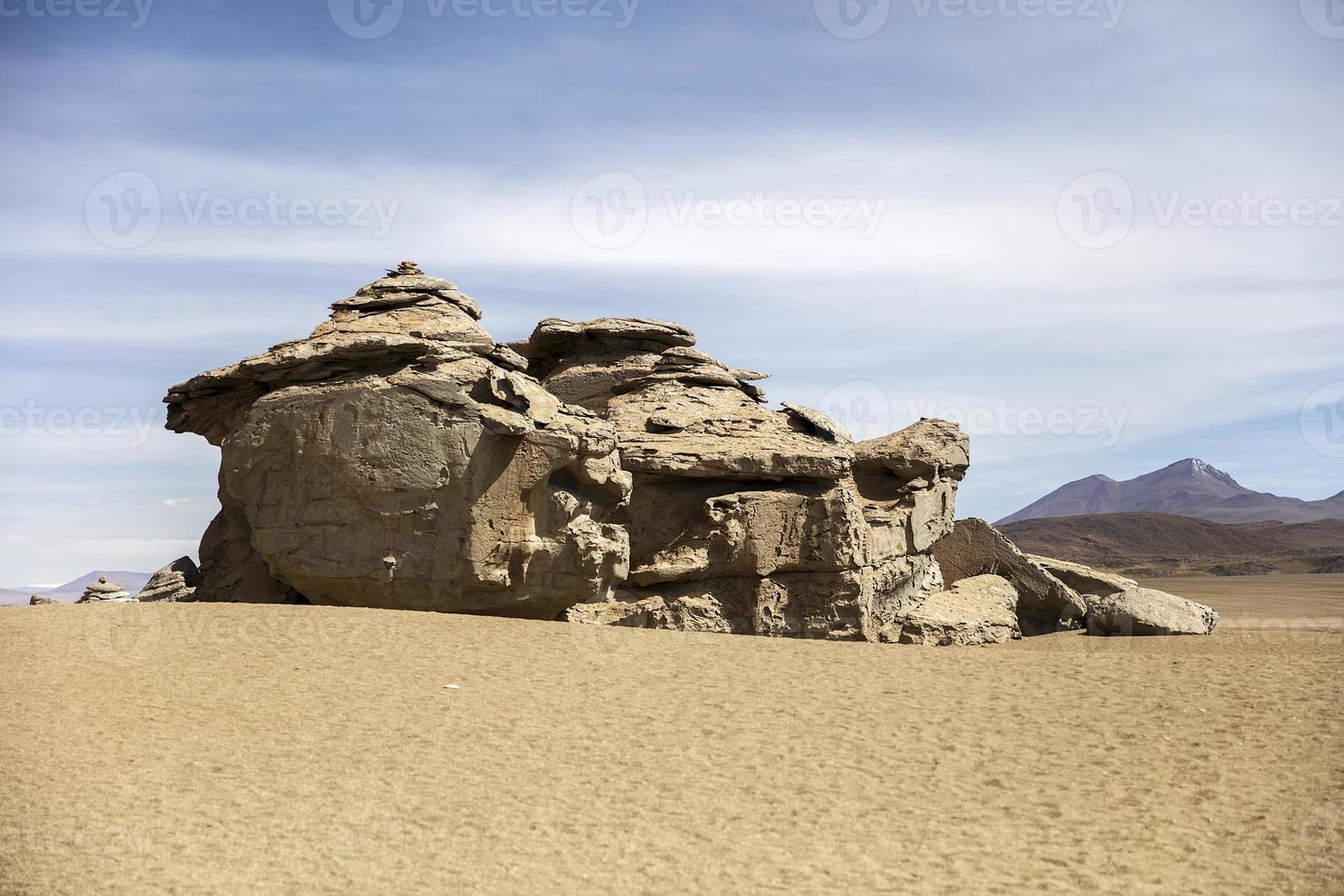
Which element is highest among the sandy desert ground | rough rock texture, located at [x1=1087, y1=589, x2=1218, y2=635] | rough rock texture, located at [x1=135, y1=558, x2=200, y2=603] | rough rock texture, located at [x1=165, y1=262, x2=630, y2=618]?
rough rock texture, located at [x1=165, y1=262, x2=630, y2=618]

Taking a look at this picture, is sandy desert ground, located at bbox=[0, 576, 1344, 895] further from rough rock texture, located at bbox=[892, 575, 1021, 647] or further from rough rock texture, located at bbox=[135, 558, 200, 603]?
rough rock texture, located at bbox=[892, 575, 1021, 647]

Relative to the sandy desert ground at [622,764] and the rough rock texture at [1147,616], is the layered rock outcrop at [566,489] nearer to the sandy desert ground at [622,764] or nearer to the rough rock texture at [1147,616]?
the sandy desert ground at [622,764]

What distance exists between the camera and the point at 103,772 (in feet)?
27.0

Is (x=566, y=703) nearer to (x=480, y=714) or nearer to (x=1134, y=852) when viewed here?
(x=480, y=714)

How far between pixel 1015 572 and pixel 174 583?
15569mm

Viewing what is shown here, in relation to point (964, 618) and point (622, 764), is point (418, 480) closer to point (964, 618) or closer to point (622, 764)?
point (622, 764)

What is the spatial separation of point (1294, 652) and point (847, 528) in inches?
238

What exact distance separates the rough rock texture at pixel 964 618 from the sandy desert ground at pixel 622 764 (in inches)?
213

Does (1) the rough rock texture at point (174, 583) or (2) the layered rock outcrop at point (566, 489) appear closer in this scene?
(2) the layered rock outcrop at point (566, 489)

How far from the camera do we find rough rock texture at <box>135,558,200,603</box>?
1725 centimetres

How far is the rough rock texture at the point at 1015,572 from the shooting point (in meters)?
22.1

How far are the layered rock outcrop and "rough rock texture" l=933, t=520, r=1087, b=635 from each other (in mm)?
64

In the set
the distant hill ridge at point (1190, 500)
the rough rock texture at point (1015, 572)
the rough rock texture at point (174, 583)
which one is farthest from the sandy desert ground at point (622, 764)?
the distant hill ridge at point (1190, 500)

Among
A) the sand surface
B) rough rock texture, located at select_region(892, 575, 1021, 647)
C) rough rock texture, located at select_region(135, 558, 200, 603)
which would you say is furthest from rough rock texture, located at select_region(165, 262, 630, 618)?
the sand surface
